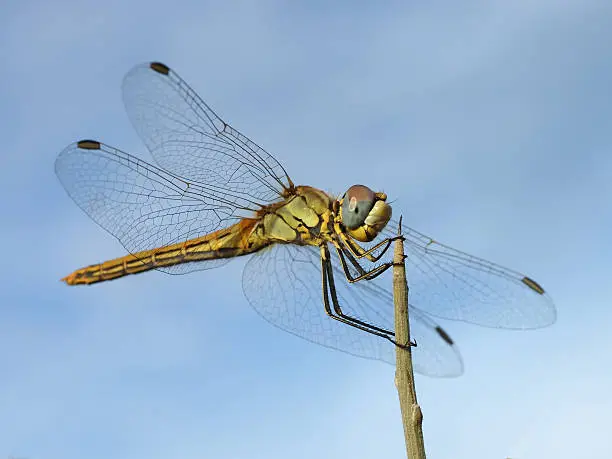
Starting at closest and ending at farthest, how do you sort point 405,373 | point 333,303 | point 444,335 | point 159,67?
point 405,373 < point 159,67 < point 333,303 < point 444,335

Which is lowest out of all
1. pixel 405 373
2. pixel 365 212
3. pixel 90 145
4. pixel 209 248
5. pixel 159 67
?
pixel 405 373

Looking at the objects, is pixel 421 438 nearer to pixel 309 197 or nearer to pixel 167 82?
pixel 309 197

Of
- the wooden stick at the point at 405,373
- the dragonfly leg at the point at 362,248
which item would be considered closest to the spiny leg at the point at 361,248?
the dragonfly leg at the point at 362,248

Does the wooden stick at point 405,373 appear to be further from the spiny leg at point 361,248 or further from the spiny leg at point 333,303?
the spiny leg at point 333,303

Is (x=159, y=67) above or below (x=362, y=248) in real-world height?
above

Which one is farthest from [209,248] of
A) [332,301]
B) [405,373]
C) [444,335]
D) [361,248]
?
[405,373]

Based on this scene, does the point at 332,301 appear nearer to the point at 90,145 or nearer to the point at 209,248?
the point at 209,248
